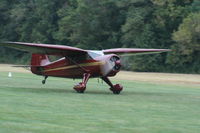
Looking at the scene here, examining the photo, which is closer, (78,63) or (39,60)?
(78,63)

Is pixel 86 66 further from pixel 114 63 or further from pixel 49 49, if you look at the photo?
pixel 49 49

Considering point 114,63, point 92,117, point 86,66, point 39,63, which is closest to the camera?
point 92,117

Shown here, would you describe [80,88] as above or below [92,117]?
below

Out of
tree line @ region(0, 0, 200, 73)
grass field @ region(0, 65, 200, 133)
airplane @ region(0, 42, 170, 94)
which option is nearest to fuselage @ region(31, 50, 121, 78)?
airplane @ region(0, 42, 170, 94)

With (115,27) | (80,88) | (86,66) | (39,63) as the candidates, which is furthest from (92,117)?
(115,27)

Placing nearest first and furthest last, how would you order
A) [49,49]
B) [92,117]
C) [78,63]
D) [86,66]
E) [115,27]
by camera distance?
1. [92,117]
2. [49,49]
3. [86,66]
4. [78,63]
5. [115,27]

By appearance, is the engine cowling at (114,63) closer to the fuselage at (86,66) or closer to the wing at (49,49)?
the fuselage at (86,66)

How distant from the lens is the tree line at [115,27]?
63125mm

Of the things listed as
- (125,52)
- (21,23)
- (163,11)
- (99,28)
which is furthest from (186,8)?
(125,52)

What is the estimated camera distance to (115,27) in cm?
7525

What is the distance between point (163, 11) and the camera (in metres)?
65.8

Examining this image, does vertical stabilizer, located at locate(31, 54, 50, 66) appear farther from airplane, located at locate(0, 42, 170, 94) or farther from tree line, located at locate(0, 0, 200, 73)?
tree line, located at locate(0, 0, 200, 73)

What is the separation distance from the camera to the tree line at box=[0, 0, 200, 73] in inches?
2485

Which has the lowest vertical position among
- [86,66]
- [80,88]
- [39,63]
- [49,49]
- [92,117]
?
[39,63]
